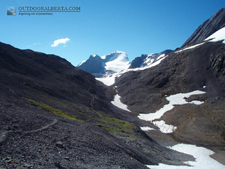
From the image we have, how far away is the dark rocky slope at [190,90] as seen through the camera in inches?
2282

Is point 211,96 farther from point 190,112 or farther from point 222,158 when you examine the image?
point 222,158

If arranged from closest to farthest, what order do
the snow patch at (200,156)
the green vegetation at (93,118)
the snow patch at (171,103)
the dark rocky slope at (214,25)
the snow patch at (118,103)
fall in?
1. the snow patch at (200,156)
2. the green vegetation at (93,118)
3. the snow patch at (171,103)
4. the snow patch at (118,103)
5. the dark rocky slope at (214,25)

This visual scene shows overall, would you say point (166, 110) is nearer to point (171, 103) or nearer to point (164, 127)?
point (171, 103)

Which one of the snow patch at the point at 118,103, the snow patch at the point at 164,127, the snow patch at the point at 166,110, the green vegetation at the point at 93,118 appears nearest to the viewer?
the green vegetation at the point at 93,118

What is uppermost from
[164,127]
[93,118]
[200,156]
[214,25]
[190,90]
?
[214,25]

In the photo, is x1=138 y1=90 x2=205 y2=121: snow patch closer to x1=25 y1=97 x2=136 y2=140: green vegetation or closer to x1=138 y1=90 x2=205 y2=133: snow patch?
x1=138 y1=90 x2=205 y2=133: snow patch

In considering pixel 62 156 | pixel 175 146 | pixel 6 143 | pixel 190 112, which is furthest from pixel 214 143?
pixel 6 143

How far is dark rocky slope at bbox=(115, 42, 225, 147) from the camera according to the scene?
190 ft

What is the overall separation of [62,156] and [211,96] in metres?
76.5

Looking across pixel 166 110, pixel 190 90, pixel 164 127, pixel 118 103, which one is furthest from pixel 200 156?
pixel 118 103

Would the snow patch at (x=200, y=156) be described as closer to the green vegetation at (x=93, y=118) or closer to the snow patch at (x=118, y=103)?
the green vegetation at (x=93, y=118)

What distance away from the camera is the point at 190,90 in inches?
3474

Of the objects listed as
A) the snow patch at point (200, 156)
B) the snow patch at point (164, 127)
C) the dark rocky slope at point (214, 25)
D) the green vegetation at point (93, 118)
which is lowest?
the snow patch at point (200, 156)

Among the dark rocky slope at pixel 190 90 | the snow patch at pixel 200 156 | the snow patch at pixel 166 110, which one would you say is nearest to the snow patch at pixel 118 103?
the dark rocky slope at pixel 190 90
